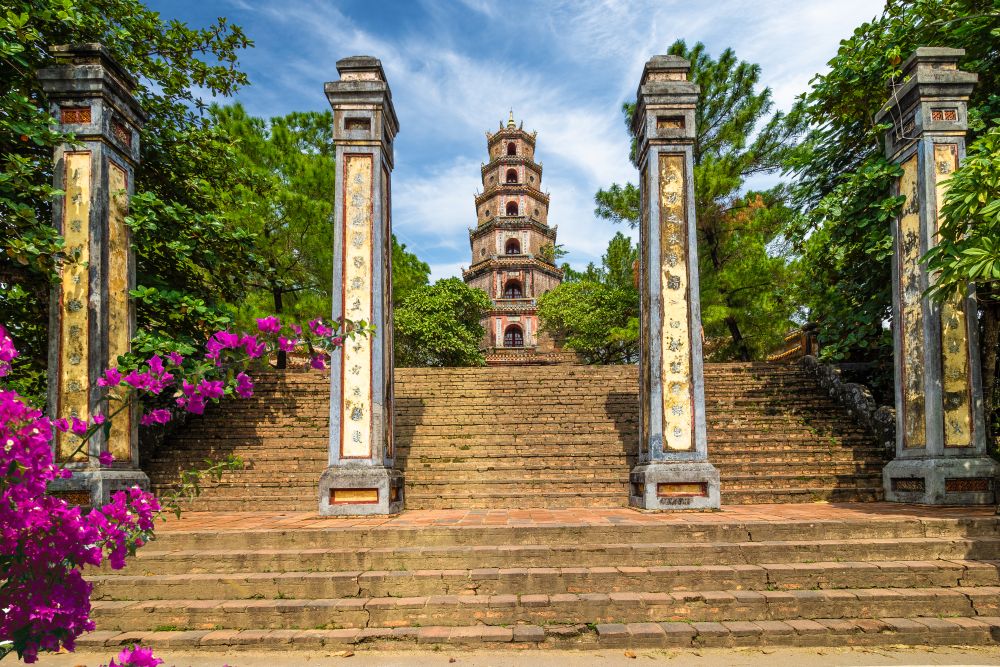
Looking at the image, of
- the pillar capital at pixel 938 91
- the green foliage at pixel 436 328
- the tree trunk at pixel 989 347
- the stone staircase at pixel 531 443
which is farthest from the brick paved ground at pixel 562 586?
the green foliage at pixel 436 328

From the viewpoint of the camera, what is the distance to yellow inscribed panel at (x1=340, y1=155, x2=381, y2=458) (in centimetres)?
699

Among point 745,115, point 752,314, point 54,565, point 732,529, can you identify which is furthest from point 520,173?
point 54,565

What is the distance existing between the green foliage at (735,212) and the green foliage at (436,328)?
9.40m

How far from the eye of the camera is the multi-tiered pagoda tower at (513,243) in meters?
32.8

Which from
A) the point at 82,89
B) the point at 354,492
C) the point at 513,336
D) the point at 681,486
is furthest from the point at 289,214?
the point at 513,336

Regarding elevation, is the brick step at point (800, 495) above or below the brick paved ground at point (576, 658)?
above

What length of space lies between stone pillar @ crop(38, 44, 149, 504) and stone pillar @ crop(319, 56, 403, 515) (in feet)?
7.75

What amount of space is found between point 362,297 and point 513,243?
2776cm

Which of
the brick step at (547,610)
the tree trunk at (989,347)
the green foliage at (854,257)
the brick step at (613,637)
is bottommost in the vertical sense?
the brick step at (613,637)

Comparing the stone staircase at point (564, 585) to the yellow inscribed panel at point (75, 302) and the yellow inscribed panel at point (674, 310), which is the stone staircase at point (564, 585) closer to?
the yellow inscribed panel at point (674, 310)

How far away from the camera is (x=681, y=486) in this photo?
6875 millimetres

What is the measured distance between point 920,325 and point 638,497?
13.7ft

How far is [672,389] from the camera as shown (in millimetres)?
7207

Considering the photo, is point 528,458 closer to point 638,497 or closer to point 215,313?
point 638,497
